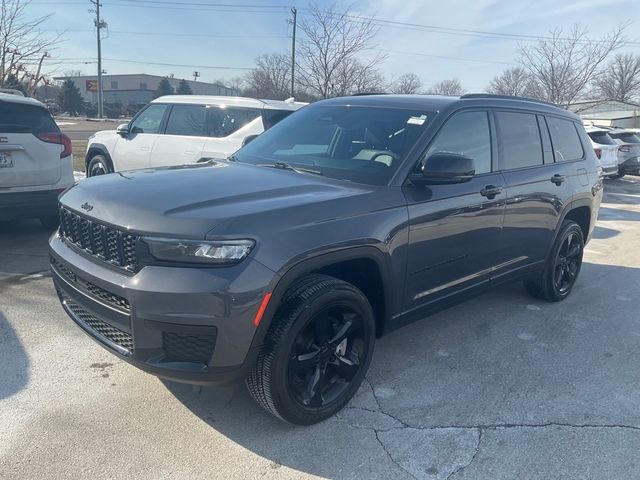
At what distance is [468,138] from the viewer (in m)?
3.95

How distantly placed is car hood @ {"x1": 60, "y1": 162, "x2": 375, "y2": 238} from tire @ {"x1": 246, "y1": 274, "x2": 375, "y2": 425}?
45cm

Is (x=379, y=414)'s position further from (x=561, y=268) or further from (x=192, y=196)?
(x=561, y=268)

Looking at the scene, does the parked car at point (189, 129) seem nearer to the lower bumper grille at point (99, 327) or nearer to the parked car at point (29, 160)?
the parked car at point (29, 160)

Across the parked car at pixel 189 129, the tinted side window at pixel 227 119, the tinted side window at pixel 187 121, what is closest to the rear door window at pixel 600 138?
the parked car at pixel 189 129

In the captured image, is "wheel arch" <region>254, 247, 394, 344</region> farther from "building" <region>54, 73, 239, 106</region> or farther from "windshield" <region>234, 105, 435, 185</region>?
"building" <region>54, 73, 239, 106</region>

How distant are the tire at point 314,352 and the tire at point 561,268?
8.34ft

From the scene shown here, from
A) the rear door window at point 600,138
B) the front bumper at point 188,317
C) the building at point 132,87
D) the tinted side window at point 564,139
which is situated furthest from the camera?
the building at point 132,87

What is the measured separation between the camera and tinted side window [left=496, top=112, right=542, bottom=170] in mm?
4262

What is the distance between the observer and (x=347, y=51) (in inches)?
734

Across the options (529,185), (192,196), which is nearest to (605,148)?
(529,185)

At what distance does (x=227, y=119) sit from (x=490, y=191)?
16.1ft

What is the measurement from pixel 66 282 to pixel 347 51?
56.1 feet

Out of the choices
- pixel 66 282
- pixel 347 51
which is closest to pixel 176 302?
pixel 66 282

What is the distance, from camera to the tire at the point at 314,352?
2707mm
